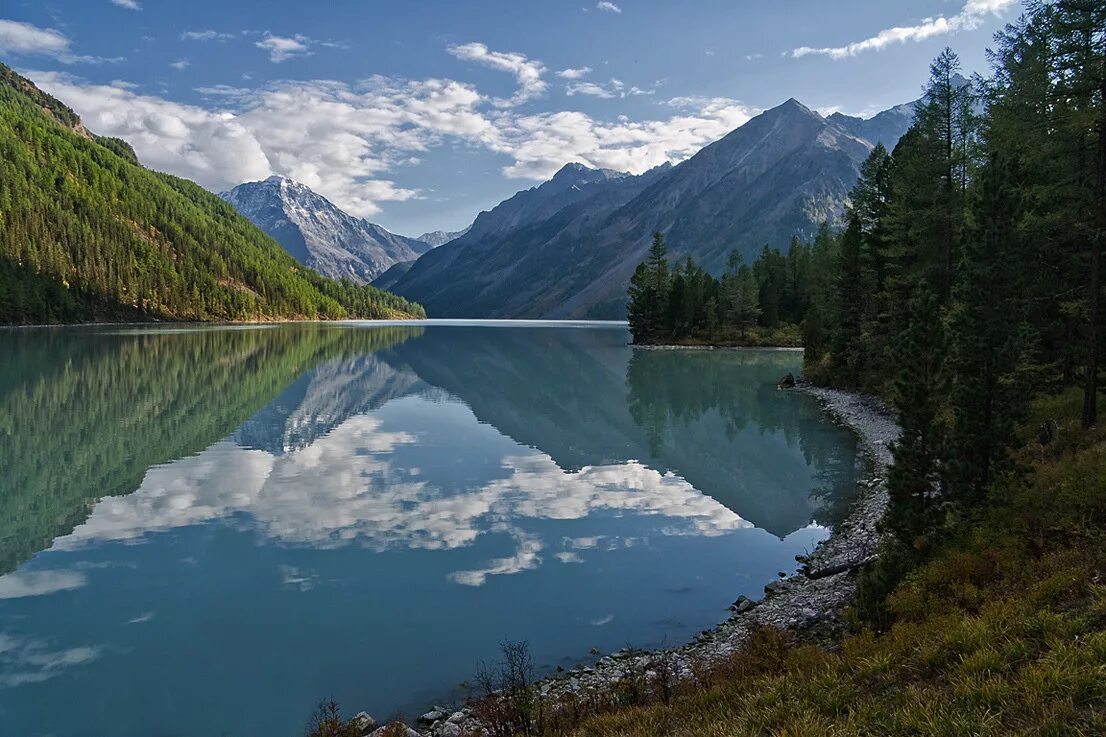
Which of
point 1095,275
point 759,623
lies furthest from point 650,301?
point 759,623

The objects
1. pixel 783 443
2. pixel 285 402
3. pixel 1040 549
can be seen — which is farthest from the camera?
pixel 285 402

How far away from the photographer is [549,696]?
1313 cm

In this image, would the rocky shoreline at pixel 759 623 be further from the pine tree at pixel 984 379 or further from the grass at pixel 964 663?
the pine tree at pixel 984 379

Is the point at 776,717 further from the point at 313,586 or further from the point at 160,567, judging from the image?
the point at 160,567

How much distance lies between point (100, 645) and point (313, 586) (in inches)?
203

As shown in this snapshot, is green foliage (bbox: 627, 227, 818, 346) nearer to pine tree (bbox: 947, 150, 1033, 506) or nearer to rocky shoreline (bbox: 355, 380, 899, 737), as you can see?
rocky shoreline (bbox: 355, 380, 899, 737)

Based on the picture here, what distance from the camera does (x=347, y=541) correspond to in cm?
2252

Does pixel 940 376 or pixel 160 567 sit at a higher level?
pixel 940 376

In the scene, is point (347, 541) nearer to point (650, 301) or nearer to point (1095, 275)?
point (1095, 275)

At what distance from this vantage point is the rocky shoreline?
41.4 feet

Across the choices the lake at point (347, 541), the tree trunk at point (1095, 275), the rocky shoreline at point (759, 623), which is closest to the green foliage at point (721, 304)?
the lake at point (347, 541)

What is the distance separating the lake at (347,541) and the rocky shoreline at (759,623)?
0.75 metres

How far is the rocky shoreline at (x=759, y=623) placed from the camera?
41.4ft

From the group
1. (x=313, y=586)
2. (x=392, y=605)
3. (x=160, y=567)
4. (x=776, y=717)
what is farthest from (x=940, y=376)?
(x=160, y=567)
